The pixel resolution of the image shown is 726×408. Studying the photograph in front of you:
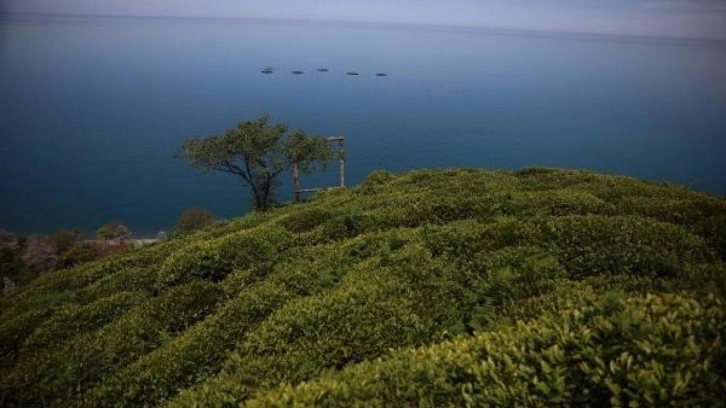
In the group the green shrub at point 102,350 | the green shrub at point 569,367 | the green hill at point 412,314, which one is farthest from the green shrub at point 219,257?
the green shrub at point 569,367

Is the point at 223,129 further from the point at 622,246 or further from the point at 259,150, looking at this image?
the point at 622,246

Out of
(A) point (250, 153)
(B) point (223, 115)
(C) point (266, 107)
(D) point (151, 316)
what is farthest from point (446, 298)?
(C) point (266, 107)

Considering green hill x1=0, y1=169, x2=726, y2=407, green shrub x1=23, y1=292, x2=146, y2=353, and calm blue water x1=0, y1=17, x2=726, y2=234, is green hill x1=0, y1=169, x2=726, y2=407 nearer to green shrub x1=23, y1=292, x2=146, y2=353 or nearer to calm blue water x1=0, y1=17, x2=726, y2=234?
green shrub x1=23, y1=292, x2=146, y2=353

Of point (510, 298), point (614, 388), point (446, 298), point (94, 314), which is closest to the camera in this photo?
point (614, 388)

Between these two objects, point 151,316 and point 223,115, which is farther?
point 223,115

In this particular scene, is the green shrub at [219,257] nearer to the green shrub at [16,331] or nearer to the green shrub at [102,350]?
the green shrub at [102,350]

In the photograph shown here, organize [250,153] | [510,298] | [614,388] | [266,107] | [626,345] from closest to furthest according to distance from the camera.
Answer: [614,388], [626,345], [510,298], [250,153], [266,107]

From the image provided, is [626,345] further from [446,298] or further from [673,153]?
[673,153]

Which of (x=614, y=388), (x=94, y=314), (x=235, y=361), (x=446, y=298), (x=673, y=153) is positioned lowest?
(x=673, y=153)
